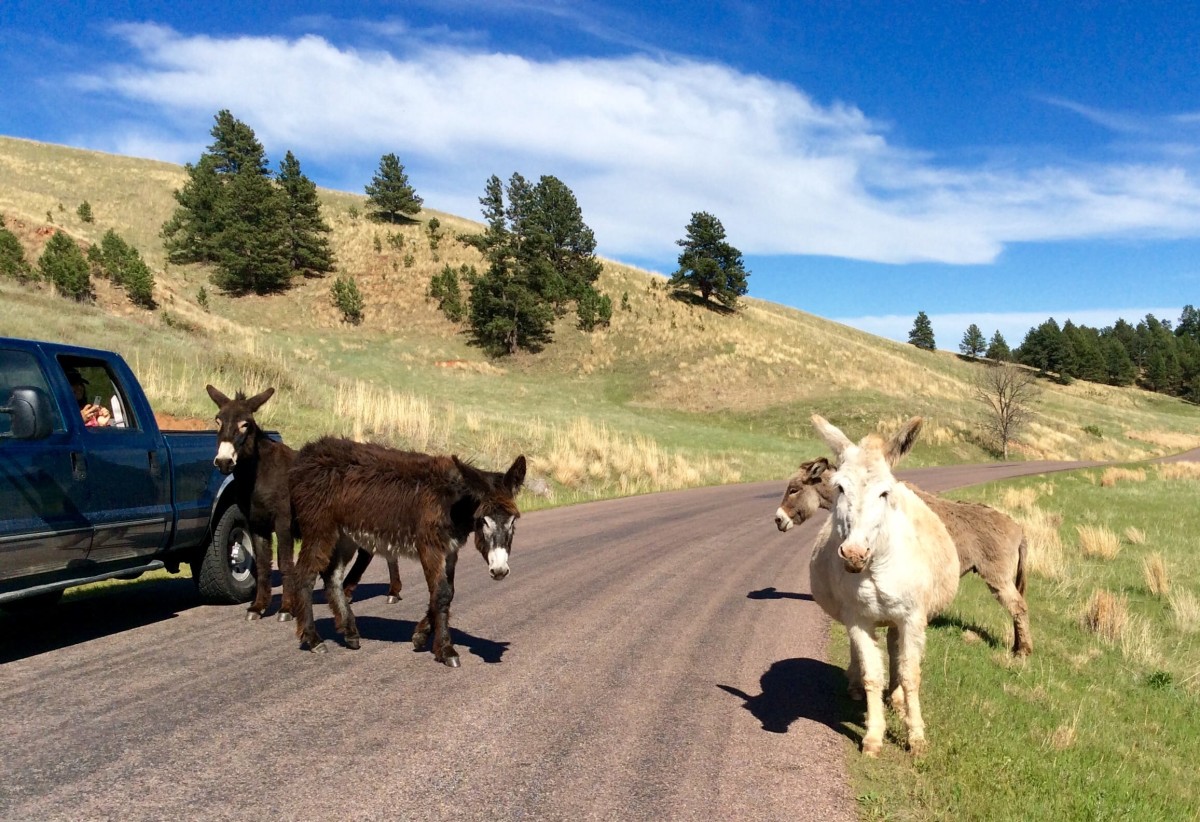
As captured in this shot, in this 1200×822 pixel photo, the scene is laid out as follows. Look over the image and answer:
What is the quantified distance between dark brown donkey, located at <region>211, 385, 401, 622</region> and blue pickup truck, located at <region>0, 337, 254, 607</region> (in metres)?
0.53

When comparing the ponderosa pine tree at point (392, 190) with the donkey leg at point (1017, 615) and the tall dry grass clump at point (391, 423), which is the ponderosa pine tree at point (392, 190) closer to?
the tall dry grass clump at point (391, 423)

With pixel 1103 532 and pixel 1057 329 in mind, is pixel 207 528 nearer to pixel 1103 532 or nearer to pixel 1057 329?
pixel 1103 532

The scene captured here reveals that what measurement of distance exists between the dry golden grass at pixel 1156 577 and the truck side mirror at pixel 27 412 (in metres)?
15.9

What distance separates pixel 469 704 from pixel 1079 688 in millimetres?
6201

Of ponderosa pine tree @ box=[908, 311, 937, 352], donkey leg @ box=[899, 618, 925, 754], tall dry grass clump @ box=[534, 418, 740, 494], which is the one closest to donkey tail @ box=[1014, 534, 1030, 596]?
donkey leg @ box=[899, 618, 925, 754]

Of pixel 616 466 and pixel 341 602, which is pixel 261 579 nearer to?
pixel 341 602

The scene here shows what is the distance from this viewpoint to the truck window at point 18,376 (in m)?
5.89

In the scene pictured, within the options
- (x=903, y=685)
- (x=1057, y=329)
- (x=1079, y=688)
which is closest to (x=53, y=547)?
(x=903, y=685)

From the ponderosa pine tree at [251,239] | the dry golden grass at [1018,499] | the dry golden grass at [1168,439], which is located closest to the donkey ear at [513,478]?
the dry golden grass at [1018,499]

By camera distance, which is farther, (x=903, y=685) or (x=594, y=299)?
(x=594, y=299)

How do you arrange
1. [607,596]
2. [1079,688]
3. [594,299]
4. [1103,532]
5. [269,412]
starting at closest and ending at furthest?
[1079,688] → [607,596] → [1103,532] → [269,412] → [594,299]

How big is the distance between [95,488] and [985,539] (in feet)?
30.2

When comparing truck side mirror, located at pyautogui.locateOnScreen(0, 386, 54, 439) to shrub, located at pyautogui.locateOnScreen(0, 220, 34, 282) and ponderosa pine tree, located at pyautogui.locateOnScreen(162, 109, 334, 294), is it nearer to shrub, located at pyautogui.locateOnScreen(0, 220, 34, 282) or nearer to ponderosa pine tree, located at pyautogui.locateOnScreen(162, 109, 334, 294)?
shrub, located at pyautogui.locateOnScreen(0, 220, 34, 282)

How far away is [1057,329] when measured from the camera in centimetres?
11638
